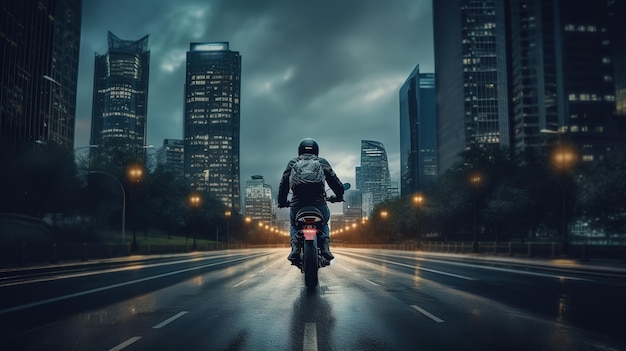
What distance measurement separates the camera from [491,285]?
14945 mm

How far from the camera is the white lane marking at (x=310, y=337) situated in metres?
6.25

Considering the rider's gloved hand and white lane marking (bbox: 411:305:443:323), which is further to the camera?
the rider's gloved hand

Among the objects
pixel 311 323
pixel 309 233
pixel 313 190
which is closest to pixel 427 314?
pixel 311 323

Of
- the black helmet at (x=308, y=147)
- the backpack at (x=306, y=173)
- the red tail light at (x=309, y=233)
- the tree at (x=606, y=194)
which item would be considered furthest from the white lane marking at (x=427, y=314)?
the tree at (x=606, y=194)

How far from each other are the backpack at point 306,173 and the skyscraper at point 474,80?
16747cm

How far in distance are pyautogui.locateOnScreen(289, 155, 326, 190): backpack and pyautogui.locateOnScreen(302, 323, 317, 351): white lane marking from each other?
366cm

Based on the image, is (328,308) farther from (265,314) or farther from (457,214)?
(457,214)

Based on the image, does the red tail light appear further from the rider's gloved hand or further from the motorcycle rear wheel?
the rider's gloved hand

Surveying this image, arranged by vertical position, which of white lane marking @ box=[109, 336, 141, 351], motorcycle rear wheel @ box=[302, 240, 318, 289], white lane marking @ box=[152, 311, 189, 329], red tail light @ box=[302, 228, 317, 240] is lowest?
white lane marking @ box=[152, 311, 189, 329]

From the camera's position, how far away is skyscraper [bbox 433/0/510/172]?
175750mm

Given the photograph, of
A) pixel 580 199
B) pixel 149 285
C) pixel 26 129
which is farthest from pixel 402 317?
pixel 26 129

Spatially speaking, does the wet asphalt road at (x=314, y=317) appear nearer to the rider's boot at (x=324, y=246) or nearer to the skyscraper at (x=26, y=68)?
the rider's boot at (x=324, y=246)

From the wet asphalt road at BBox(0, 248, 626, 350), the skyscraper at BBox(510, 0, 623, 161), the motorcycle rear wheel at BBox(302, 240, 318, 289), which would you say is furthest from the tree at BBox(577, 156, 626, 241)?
the skyscraper at BBox(510, 0, 623, 161)

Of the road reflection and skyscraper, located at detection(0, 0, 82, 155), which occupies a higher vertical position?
skyscraper, located at detection(0, 0, 82, 155)
